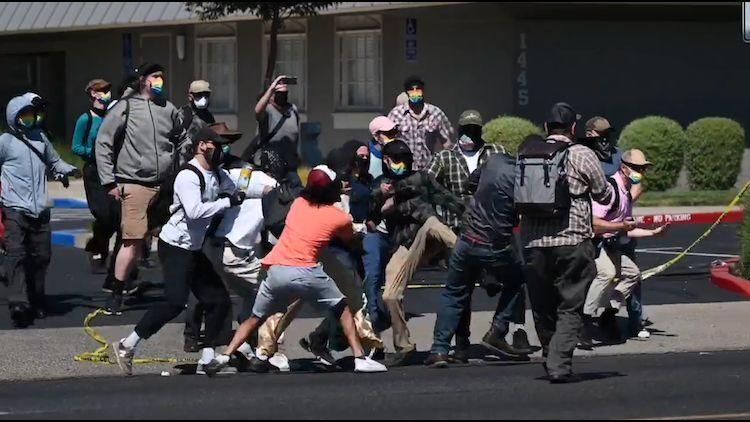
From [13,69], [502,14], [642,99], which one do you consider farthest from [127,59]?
[642,99]

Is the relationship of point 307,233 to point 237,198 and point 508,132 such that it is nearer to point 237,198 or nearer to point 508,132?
point 237,198

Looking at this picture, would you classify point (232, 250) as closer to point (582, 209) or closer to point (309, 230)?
point (309, 230)

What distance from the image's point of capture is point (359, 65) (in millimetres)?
30562

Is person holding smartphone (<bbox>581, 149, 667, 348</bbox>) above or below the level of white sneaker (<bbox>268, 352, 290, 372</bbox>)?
above

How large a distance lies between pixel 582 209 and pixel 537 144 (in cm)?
54

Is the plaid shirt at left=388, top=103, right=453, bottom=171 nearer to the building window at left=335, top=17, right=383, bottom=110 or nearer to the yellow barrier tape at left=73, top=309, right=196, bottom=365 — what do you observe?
the yellow barrier tape at left=73, top=309, right=196, bottom=365

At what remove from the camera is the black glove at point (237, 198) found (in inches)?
435

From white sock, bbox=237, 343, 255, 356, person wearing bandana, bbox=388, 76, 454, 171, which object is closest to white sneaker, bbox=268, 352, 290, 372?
white sock, bbox=237, 343, 255, 356

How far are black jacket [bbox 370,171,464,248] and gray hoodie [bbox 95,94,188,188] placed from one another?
1.95 metres

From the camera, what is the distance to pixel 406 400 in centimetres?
974

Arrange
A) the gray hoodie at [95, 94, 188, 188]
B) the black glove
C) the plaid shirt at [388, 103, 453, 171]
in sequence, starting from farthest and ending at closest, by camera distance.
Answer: the plaid shirt at [388, 103, 453, 171]
the gray hoodie at [95, 94, 188, 188]
the black glove

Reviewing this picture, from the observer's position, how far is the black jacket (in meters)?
11.5

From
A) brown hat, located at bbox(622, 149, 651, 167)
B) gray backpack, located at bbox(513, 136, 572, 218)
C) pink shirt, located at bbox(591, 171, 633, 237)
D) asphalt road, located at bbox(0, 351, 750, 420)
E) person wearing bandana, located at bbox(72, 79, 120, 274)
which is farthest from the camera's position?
person wearing bandana, located at bbox(72, 79, 120, 274)

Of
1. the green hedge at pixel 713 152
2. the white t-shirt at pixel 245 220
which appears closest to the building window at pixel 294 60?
the green hedge at pixel 713 152
